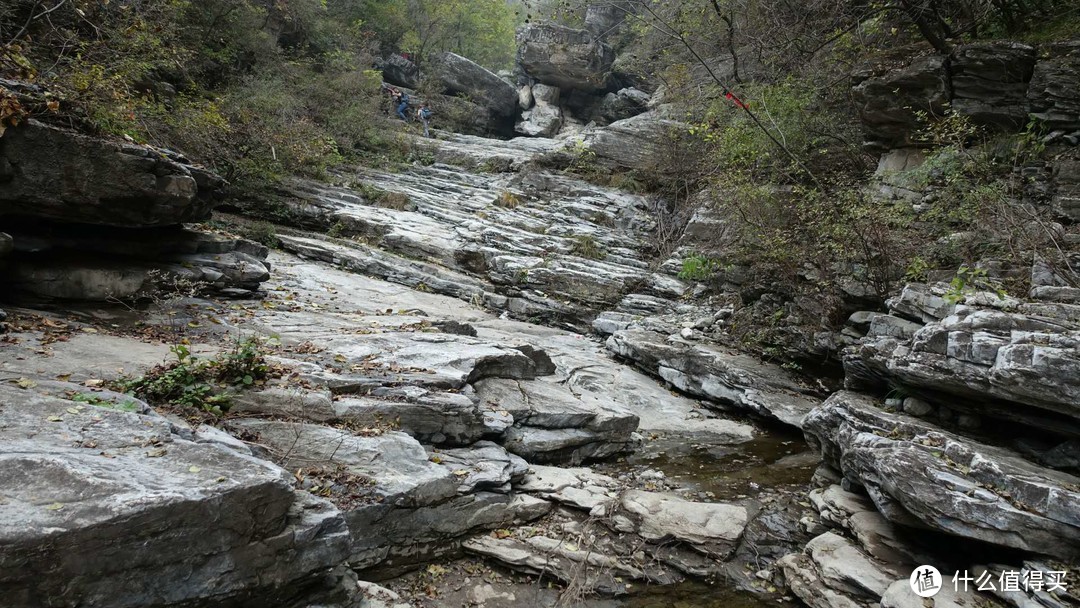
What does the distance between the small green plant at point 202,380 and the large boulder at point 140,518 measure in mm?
865

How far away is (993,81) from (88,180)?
44.9 ft

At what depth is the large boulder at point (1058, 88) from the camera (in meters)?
8.62

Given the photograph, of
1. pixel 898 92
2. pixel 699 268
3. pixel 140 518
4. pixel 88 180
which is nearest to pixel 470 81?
pixel 699 268

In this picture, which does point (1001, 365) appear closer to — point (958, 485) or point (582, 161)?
point (958, 485)

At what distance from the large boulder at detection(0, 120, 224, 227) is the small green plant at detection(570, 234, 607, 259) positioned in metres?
9.60

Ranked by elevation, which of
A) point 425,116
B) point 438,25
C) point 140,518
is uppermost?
point 438,25

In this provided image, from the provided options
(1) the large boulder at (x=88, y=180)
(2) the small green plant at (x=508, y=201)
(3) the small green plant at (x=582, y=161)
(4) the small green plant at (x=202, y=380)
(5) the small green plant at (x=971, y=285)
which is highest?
(3) the small green plant at (x=582, y=161)

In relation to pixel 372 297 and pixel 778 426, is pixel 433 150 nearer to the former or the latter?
pixel 372 297

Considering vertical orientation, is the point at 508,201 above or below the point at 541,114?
below

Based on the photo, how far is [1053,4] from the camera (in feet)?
32.3

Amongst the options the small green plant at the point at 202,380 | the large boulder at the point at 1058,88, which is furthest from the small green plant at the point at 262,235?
the large boulder at the point at 1058,88

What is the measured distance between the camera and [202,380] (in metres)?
5.67

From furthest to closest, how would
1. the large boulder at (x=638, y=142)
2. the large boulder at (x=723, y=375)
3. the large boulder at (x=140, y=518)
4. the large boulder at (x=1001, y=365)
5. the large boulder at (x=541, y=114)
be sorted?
1. the large boulder at (x=541, y=114)
2. the large boulder at (x=638, y=142)
3. the large boulder at (x=723, y=375)
4. the large boulder at (x=1001, y=365)
5. the large boulder at (x=140, y=518)

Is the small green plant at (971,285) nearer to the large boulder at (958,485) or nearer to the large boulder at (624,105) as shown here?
the large boulder at (958,485)
